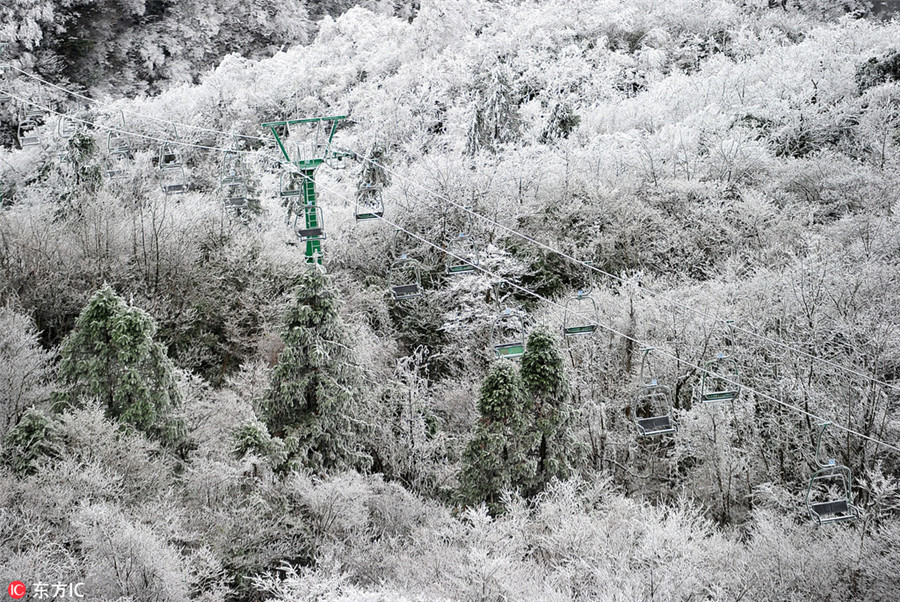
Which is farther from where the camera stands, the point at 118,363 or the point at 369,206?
the point at 369,206

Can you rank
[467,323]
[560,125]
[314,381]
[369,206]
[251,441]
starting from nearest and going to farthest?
[251,441], [369,206], [314,381], [467,323], [560,125]

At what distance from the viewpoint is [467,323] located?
80.8 ft

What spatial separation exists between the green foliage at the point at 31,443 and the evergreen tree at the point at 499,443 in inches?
336

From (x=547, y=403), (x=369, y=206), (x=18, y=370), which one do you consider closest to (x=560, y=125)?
(x=369, y=206)

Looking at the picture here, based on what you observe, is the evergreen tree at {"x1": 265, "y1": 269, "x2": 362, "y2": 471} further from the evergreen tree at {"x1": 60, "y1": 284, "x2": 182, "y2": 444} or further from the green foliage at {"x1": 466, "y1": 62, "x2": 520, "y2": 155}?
the green foliage at {"x1": 466, "y1": 62, "x2": 520, "y2": 155}

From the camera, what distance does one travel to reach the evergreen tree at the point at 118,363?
52.0 ft

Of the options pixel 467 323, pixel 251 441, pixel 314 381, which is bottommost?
pixel 251 441

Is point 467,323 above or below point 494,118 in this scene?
below

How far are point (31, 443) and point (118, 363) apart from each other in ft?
8.26

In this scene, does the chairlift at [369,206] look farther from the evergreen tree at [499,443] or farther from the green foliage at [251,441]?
the green foliage at [251,441]

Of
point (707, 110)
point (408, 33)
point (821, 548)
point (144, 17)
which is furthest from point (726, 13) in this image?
point (821, 548)

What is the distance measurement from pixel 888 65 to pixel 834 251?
1433 centimetres

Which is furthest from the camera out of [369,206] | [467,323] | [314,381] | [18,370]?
[467,323]

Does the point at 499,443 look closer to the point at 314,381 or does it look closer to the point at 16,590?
the point at 314,381
